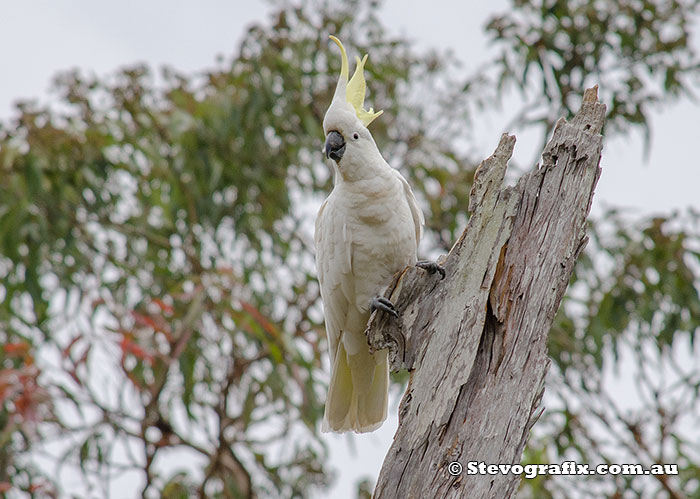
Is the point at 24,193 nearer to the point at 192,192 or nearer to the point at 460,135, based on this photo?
the point at 192,192

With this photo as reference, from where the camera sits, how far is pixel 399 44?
139 inches

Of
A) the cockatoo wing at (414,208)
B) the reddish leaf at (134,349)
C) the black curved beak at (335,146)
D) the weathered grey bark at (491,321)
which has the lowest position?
the weathered grey bark at (491,321)

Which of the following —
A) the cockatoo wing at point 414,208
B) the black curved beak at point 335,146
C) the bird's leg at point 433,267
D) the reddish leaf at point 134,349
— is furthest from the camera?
the reddish leaf at point 134,349

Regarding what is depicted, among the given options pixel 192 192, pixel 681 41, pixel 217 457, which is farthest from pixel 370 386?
pixel 681 41

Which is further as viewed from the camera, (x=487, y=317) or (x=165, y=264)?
(x=165, y=264)

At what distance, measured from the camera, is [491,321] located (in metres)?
1.64

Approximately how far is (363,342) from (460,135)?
78.6 inches

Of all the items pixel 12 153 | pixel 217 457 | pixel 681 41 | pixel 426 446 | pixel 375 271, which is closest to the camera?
pixel 426 446

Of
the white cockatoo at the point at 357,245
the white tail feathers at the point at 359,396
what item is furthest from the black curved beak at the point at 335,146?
the white tail feathers at the point at 359,396

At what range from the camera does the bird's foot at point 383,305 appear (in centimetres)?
179

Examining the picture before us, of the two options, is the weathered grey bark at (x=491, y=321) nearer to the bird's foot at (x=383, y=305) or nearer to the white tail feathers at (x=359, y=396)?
the bird's foot at (x=383, y=305)

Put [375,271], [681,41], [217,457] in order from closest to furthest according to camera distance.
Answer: [375,271]
[217,457]
[681,41]

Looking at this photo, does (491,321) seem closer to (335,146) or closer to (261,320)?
(335,146)

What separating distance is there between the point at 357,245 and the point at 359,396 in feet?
1.36
